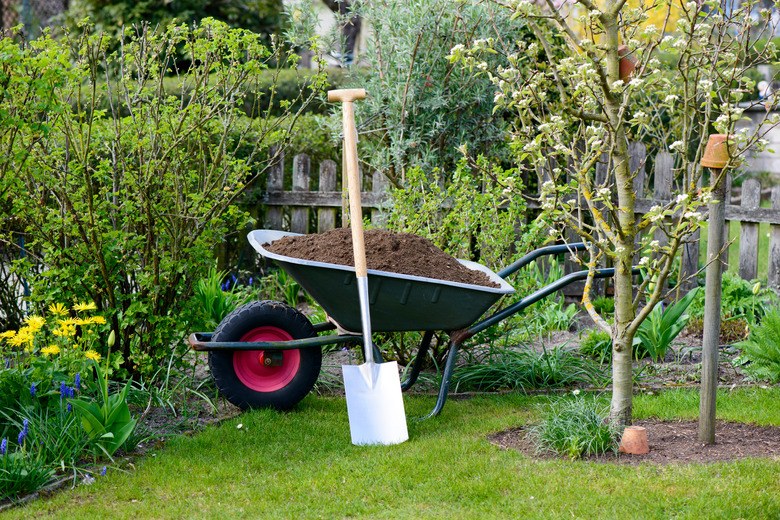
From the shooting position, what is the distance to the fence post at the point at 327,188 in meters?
5.91

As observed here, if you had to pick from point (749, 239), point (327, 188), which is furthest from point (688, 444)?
point (327, 188)

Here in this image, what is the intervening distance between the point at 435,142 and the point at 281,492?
3.20 meters

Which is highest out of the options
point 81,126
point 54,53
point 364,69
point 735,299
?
point 364,69

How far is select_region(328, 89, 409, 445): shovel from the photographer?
312 centimetres

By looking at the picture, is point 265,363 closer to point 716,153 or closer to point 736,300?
point 716,153

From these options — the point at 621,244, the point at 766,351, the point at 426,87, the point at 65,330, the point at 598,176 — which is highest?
the point at 426,87

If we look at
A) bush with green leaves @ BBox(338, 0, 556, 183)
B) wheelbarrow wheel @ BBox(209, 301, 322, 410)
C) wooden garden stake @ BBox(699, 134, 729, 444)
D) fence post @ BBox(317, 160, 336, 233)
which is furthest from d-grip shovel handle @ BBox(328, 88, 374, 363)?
fence post @ BBox(317, 160, 336, 233)

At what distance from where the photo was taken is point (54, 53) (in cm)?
282

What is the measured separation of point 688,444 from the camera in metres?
2.96

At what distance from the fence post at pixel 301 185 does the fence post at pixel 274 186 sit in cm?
13

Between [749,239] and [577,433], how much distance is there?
9.84 ft

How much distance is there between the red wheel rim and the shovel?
415 mm

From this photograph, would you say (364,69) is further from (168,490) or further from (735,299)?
(168,490)

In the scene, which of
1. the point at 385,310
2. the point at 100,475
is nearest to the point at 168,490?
the point at 100,475
